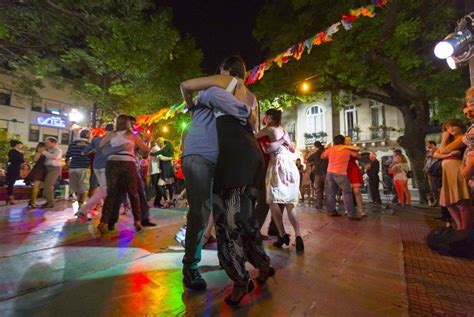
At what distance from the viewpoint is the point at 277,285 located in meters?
2.11

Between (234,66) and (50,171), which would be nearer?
(234,66)

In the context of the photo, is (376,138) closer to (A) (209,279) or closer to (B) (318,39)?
(B) (318,39)

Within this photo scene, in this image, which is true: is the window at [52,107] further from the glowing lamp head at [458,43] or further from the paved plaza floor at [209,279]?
the glowing lamp head at [458,43]

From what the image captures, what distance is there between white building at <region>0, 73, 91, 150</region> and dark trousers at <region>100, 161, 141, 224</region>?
27214 mm

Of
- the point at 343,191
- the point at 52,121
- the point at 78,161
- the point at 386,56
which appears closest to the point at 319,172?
the point at 343,191

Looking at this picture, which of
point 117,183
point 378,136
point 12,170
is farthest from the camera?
point 378,136

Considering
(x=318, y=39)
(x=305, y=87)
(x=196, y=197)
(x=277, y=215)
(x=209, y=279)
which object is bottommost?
(x=209, y=279)

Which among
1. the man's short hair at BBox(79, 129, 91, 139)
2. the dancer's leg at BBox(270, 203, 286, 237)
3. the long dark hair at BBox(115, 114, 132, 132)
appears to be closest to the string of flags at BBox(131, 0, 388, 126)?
the man's short hair at BBox(79, 129, 91, 139)

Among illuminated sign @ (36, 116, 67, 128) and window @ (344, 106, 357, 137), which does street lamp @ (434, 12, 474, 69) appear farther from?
illuminated sign @ (36, 116, 67, 128)

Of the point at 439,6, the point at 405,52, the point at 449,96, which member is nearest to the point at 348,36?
the point at 405,52

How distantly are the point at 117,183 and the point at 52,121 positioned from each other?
3324cm

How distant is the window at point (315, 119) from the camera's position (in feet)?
88.0

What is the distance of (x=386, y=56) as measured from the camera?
404 inches

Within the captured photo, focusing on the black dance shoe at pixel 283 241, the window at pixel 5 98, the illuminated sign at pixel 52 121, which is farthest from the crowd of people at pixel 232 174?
the illuminated sign at pixel 52 121
